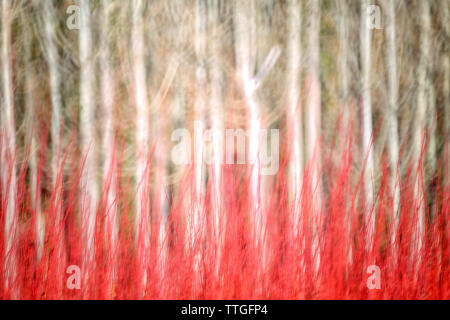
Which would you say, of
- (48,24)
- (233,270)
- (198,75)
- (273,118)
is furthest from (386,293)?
(48,24)

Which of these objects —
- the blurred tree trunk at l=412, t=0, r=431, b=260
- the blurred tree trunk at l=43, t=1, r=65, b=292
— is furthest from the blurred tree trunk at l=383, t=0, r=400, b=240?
the blurred tree trunk at l=43, t=1, r=65, b=292

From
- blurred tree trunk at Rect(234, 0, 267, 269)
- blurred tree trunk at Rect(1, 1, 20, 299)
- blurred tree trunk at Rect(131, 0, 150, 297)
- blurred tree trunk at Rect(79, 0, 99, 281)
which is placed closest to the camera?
blurred tree trunk at Rect(1, 1, 20, 299)

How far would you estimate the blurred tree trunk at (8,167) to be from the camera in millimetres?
2242

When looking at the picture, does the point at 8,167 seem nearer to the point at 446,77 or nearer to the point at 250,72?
the point at 250,72

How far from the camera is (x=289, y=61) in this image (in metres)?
2.65

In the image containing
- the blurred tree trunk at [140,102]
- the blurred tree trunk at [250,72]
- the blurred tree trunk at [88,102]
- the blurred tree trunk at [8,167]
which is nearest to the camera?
the blurred tree trunk at [8,167]

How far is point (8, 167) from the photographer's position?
93.8 inches

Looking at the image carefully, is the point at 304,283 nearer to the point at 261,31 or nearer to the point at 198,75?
the point at 198,75

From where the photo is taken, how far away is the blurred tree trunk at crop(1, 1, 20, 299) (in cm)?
224

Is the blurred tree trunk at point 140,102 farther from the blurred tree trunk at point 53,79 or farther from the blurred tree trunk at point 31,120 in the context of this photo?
the blurred tree trunk at point 31,120

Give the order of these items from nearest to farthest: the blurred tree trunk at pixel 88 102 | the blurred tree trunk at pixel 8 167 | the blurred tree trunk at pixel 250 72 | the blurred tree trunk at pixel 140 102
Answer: the blurred tree trunk at pixel 8 167, the blurred tree trunk at pixel 250 72, the blurred tree trunk at pixel 140 102, the blurred tree trunk at pixel 88 102

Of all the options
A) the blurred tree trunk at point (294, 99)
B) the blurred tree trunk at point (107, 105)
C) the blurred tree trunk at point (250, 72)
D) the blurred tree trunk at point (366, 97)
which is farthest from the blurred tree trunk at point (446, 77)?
the blurred tree trunk at point (107, 105)

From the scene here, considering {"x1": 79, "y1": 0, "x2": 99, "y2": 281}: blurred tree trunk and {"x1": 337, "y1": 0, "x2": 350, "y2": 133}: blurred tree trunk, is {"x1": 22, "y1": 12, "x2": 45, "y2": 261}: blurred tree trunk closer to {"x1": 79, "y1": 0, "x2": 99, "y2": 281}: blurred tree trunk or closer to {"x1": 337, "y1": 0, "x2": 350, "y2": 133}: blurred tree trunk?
{"x1": 79, "y1": 0, "x2": 99, "y2": 281}: blurred tree trunk
